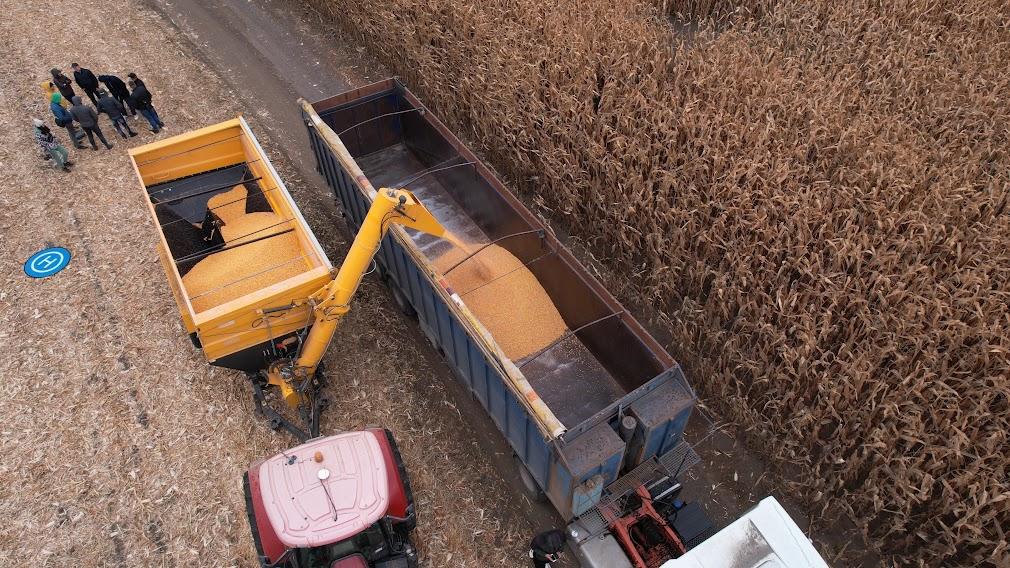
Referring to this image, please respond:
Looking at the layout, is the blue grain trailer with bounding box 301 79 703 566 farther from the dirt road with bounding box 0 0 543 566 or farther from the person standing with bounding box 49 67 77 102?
the person standing with bounding box 49 67 77 102

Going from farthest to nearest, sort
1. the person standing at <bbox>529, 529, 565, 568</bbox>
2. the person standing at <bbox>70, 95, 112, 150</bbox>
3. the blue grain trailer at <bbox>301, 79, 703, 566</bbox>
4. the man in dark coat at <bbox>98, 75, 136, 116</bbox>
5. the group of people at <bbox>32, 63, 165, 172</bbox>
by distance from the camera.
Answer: the man in dark coat at <bbox>98, 75, 136, 116</bbox> → the group of people at <bbox>32, 63, 165, 172</bbox> → the person standing at <bbox>70, 95, 112, 150</bbox> → the person standing at <bbox>529, 529, 565, 568</bbox> → the blue grain trailer at <bbox>301, 79, 703, 566</bbox>

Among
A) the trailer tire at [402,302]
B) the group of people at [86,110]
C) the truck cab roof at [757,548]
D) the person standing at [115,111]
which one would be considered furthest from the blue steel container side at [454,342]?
the person standing at [115,111]

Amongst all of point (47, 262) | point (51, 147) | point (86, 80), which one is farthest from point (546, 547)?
point (86, 80)

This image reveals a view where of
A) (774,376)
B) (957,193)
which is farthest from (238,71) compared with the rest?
(957,193)

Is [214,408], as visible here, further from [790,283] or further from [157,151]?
[790,283]

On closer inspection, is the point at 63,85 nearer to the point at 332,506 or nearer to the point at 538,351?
the point at 538,351

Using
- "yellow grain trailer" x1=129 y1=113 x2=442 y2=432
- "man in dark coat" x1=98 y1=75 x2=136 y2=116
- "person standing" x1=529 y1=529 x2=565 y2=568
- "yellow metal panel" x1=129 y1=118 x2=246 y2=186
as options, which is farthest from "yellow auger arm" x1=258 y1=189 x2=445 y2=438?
"man in dark coat" x1=98 y1=75 x2=136 y2=116
